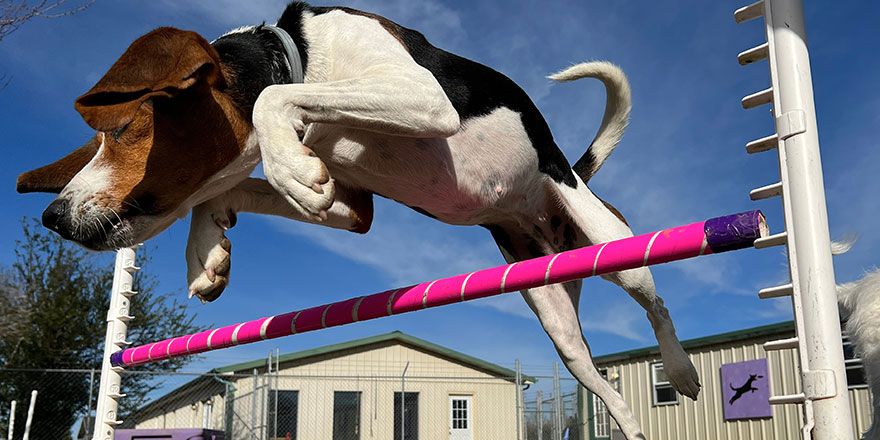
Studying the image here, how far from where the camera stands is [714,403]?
13.9m

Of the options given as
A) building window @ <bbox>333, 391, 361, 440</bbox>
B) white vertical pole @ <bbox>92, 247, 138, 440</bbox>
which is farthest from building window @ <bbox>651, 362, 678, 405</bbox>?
white vertical pole @ <bbox>92, 247, 138, 440</bbox>

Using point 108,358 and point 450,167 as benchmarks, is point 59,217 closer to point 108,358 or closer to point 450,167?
point 450,167

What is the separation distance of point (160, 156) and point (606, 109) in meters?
2.13

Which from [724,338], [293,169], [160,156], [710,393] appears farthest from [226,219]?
[710,393]

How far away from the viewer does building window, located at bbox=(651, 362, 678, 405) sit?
592 inches

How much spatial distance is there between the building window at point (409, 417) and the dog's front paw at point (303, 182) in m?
17.8

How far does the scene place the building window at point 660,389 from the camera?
49.3ft

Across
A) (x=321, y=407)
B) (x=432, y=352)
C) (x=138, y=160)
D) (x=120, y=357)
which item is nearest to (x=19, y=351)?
(x=321, y=407)

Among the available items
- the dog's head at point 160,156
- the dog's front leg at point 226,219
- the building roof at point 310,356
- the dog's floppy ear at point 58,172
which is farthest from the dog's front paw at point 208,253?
the building roof at point 310,356

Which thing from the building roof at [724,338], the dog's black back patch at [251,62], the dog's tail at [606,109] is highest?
the building roof at [724,338]

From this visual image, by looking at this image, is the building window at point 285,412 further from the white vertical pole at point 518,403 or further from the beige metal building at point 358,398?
the white vertical pole at point 518,403

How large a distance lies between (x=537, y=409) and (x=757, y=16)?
14171 mm

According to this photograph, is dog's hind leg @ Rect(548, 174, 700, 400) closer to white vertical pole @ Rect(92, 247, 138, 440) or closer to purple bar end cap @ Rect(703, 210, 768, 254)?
purple bar end cap @ Rect(703, 210, 768, 254)

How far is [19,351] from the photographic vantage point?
16734 millimetres
